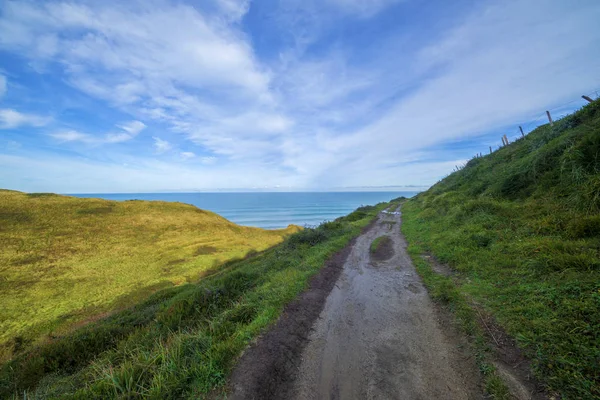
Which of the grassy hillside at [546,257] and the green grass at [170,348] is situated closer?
the grassy hillside at [546,257]

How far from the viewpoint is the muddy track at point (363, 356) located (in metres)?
3.91

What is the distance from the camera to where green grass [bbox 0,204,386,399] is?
13.3 feet

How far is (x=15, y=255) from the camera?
58.0ft

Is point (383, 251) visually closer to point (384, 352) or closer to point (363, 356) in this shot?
point (384, 352)

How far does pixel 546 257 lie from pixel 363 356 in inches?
243

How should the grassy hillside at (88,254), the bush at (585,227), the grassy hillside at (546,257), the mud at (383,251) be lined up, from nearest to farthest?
the grassy hillside at (546,257) → the bush at (585,227) → the mud at (383,251) → the grassy hillside at (88,254)

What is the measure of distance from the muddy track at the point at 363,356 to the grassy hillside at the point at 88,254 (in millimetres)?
14729

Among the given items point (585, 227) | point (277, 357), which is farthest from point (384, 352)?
point (585, 227)

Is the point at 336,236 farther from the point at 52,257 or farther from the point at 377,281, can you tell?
the point at 52,257

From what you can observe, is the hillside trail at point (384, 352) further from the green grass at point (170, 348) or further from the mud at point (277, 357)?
the green grass at point (170, 348)

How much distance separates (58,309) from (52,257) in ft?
27.2

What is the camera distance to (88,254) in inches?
805

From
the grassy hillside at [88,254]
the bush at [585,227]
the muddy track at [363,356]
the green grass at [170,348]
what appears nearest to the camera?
the muddy track at [363,356]

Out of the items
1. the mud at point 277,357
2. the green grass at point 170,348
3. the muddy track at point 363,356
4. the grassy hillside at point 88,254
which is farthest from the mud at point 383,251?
the grassy hillside at point 88,254
